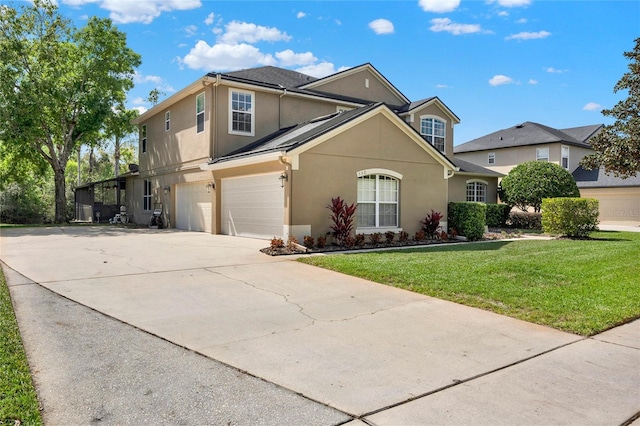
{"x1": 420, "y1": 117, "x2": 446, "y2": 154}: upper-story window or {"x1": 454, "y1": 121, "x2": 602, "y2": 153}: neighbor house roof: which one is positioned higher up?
{"x1": 454, "y1": 121, "x2": 602, "y2": 153}: neighbor house roof

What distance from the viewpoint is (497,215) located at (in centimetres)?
2412

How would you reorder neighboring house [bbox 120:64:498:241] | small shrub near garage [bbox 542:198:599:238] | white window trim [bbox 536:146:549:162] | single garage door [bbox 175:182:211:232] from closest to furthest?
neighboring house [bbox 120:64:498:241]
small shrub near garage [bbox 542:198:599:238]
single garage door [bbox 175:182:211:232]
white window trim [bbox 536:146:549:162]

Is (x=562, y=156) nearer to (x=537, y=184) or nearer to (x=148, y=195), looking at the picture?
(x=537, y=184)

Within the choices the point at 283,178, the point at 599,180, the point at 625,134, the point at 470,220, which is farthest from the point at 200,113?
the point at 599,180

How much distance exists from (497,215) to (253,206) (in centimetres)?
1509

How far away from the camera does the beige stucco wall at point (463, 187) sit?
25.1 m

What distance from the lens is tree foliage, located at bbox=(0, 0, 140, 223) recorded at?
71.2 ft

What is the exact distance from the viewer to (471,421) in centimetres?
322

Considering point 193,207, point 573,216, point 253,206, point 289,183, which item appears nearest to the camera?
point 289,183

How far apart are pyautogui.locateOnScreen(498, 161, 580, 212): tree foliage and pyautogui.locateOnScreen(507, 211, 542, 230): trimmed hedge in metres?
0.84

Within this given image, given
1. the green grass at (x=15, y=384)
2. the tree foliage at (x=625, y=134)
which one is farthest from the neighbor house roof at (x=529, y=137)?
the green grass at (x=15, y=384)

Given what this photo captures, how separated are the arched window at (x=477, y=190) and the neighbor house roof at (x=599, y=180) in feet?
26.3

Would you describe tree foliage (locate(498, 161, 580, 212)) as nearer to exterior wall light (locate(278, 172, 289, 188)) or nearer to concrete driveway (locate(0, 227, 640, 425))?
exterior wall light (locate(278, 172, 289, 188))

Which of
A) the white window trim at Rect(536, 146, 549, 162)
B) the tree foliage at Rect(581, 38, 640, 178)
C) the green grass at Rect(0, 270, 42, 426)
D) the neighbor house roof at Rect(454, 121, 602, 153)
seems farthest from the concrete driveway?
the neighbor house roof at Rect(454, 121, 602, 153)
